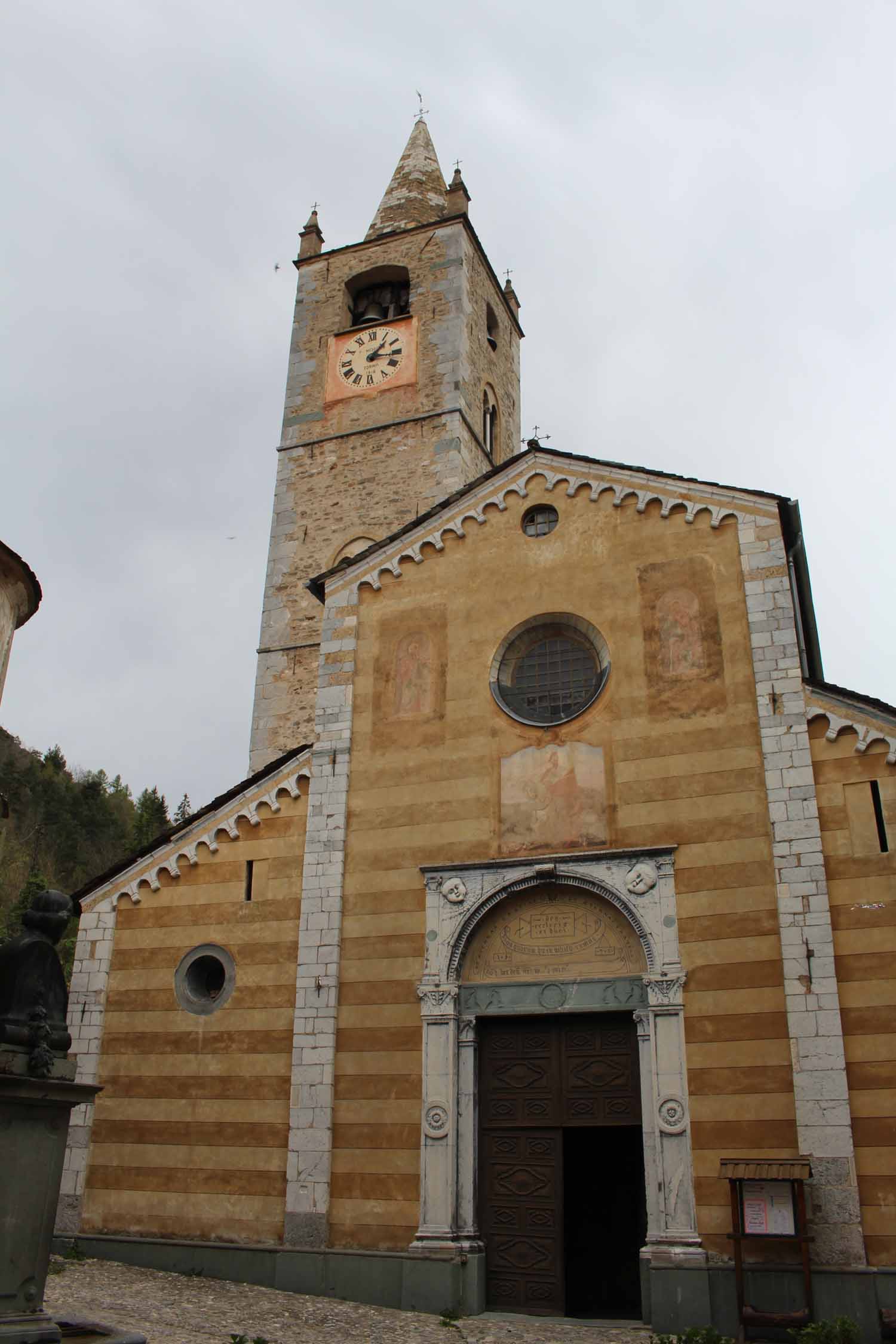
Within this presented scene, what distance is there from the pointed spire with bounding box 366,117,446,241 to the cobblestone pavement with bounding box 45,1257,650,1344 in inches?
998

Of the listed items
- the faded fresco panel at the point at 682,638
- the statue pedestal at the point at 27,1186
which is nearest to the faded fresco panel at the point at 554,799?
the faded fresco panel at the point at 682,638

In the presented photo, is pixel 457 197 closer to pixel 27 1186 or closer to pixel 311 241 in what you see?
pixel 311 241

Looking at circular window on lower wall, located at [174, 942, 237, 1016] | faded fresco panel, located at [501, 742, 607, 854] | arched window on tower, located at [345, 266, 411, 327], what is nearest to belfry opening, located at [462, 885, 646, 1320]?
faded fresco panel, located at [501, 742, 607, 854]

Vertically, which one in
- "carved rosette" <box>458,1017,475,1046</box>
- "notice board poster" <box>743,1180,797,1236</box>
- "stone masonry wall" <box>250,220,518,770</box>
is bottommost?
"notice board poster" <box>743,1180,797,1236</box>

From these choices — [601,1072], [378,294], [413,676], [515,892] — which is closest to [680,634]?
[413,676]

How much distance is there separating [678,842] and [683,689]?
6.75 ft

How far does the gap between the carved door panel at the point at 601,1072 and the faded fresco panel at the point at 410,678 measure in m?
4.43

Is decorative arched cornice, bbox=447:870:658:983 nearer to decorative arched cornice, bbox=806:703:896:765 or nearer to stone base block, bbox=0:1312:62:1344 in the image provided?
decorative arched cornice, bbox=806:703:896:765

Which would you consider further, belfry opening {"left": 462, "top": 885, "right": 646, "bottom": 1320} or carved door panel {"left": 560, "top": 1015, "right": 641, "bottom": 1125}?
carved door panel {"left": 560, "top": 1015, "right": 641, "bottom": 1125}

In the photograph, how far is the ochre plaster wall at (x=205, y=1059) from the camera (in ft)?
46.8

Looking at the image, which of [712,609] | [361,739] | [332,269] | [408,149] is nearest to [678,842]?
[712,609]

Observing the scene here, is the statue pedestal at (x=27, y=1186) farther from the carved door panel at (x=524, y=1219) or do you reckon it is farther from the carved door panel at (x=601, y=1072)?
the carved door panel at (x=601, y=1072)

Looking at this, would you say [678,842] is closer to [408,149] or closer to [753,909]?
[753,909]

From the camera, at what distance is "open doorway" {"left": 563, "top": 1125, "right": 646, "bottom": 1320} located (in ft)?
48.1
